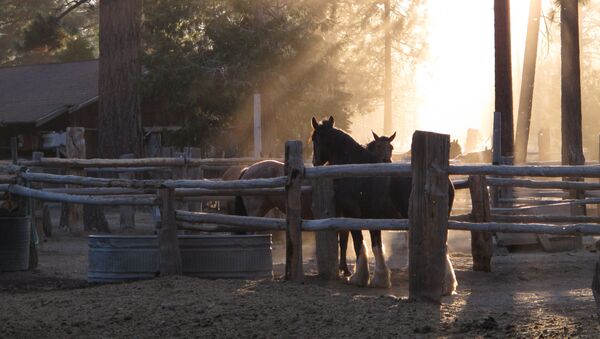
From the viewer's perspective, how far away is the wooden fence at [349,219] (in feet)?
25.4

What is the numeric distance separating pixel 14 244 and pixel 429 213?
5.51 metres

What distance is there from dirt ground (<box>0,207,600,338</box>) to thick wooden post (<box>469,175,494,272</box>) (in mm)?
1222

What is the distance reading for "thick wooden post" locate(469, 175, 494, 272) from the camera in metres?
11.4

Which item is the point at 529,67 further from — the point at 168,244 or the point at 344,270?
the point at 168,244

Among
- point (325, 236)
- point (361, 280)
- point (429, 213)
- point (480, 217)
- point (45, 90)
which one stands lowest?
point (361, 280)

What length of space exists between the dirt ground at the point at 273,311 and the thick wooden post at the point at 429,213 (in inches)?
9.7

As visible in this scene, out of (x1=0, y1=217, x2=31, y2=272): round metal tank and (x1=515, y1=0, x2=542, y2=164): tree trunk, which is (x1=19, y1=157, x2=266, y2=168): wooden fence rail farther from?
(x1=515, y1=0, x2=542, y2=164): tree trunk

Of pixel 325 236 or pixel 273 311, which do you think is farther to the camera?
pixel 325 236

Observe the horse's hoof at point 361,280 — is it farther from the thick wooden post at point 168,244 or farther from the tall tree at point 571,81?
the tall tree at point 571,81

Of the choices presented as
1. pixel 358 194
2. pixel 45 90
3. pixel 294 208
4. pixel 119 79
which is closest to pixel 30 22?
pixel 45 90

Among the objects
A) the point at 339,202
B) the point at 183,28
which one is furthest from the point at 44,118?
the point at 339,202

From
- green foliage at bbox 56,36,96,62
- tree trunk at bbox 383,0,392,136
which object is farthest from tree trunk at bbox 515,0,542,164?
green foliage at bbox 56,36,96,62

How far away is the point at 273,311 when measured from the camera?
7.52 meters

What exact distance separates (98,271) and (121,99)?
11.1 m
